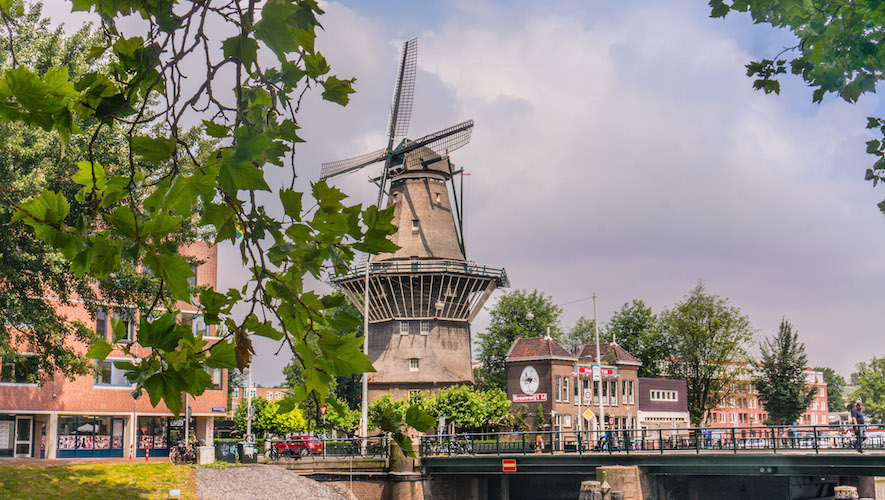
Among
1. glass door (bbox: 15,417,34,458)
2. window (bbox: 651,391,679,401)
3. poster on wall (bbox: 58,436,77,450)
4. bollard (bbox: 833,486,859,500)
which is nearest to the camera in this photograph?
bollard (bbox: 833,486,859,500)

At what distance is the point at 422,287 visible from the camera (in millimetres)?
59469

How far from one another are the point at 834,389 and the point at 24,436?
157 m

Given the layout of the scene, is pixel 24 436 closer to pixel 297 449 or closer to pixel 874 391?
pixel 297 449

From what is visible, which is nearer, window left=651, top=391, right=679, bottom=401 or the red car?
the red car

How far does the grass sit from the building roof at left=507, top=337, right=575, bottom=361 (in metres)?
31.7

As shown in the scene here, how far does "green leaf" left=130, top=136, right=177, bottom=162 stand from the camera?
319 centimetres

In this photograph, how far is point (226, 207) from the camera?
352 centimetres

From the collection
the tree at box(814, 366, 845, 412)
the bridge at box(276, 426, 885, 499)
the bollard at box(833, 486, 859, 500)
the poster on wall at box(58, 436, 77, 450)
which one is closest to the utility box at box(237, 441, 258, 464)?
the bridge at box(276, 426, 885, 499)

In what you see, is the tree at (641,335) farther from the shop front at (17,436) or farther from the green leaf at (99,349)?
the green leaf at (99,349)

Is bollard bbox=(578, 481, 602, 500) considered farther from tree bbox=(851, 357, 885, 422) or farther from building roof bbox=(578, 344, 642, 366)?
tree bbox=(851, 357, 885, 422)

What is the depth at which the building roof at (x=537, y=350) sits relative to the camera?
61.1m

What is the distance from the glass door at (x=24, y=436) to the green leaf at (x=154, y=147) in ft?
154

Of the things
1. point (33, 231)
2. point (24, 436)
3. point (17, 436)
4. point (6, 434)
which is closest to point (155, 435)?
point (24, 436)

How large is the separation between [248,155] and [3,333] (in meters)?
28.1
